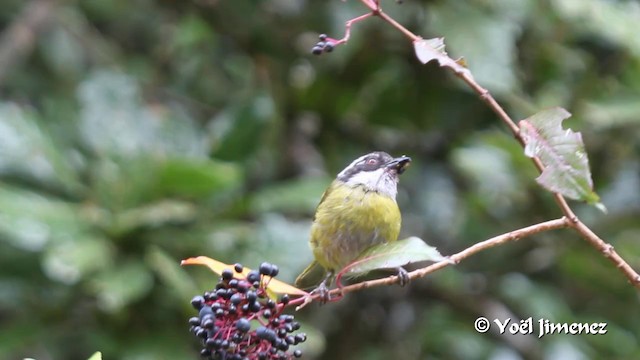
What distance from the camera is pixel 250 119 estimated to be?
3598mm

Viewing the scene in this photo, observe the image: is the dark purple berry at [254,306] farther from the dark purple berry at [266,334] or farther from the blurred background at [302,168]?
the blurred background at [302,168]

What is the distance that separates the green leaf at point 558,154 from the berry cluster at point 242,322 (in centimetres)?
51

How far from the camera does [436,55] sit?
1776 millimetres

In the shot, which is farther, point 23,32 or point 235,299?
point 23,32

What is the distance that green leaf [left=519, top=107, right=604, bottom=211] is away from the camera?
170 centimetres

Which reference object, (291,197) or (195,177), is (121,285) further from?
(291,197)

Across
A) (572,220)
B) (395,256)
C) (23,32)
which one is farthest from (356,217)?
(23,32)

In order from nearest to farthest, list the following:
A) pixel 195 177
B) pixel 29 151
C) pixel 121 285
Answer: pixel 121 285 → pixel 195 177 → pixel 29 151

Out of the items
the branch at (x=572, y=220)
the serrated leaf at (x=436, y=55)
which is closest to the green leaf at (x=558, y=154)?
the branch at (x=572, y=220)

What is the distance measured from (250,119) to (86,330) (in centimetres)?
95

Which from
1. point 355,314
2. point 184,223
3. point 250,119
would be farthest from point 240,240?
point 355,314

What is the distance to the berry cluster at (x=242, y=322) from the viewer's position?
170 centimetres

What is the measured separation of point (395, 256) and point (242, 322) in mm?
327

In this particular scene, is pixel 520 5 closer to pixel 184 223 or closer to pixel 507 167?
pixel 507 167
